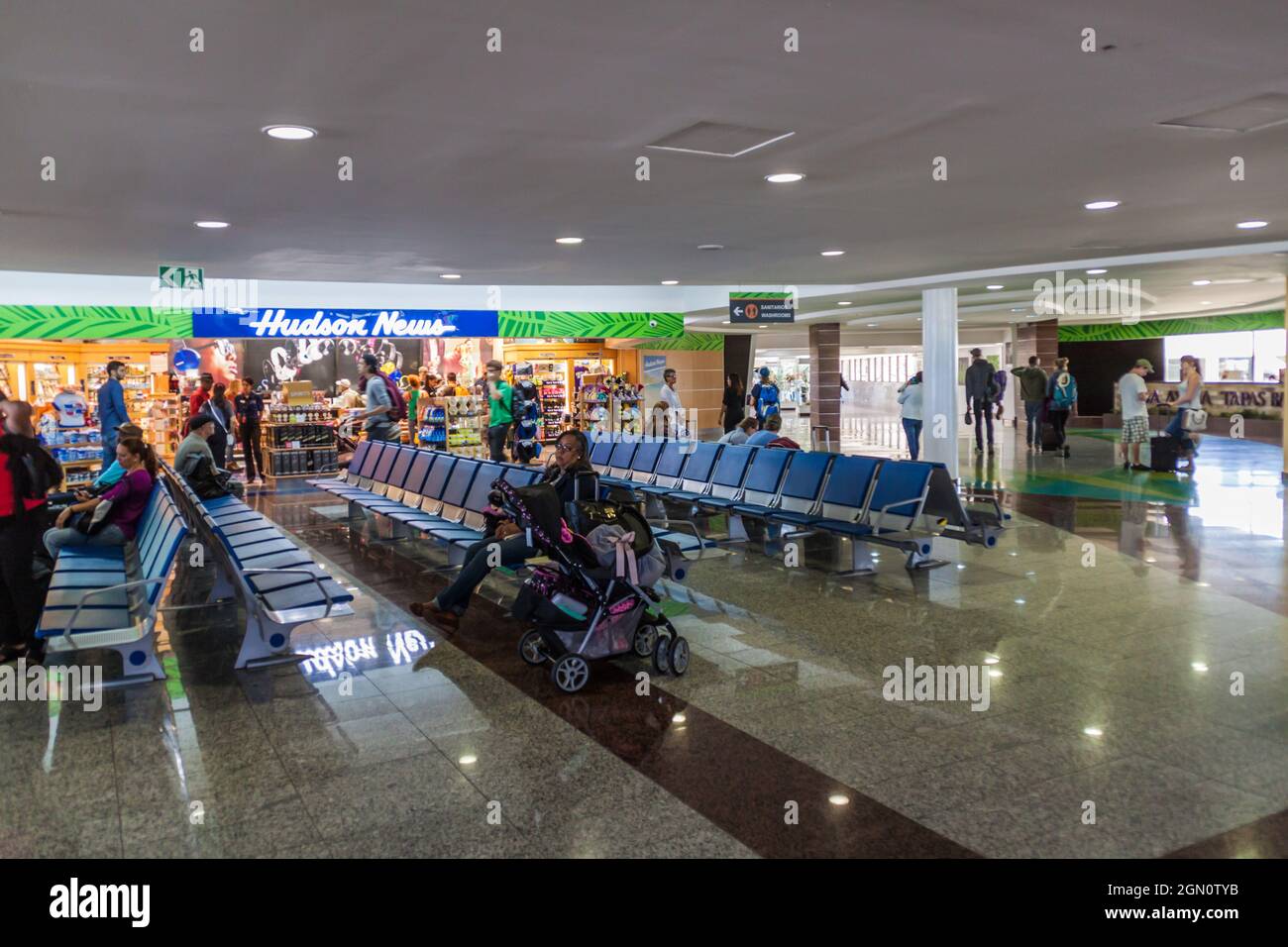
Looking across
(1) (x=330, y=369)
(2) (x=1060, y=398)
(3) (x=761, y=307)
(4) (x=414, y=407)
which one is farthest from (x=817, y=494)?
(1) (x=330, y=369)

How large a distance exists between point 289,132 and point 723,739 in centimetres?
368

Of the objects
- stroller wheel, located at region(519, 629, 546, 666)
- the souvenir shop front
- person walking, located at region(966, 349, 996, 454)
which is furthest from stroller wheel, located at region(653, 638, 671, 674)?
person walking, located at region(966, 349, 996, 454)

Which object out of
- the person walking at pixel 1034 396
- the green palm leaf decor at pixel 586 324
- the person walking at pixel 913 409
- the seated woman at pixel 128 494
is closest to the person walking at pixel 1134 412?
the person walking at pixel 1034 396

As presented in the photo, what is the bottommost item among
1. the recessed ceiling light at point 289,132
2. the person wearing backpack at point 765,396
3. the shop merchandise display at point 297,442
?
the shop merchandise display at point 297,442

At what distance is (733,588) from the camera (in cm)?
726

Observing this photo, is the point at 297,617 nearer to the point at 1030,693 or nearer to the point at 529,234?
the point at 1030,693

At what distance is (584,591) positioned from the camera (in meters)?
5.23

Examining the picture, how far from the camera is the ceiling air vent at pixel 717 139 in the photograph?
16.9 ft

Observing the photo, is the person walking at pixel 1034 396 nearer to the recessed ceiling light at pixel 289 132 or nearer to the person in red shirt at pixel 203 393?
the person in red shirt at pixel 203 393

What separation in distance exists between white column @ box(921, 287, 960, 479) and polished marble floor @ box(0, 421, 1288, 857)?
286 inches

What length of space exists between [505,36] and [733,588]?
14.9 ft

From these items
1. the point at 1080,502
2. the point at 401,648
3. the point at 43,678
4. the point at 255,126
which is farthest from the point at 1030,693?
the point at 1080,502

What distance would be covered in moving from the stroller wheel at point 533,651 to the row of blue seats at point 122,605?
1.84 metres
